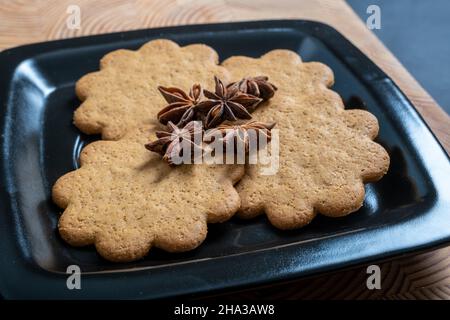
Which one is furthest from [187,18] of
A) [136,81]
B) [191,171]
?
[191,171]

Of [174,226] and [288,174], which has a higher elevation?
[288,174]

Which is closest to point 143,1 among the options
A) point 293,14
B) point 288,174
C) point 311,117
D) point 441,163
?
point 293,14

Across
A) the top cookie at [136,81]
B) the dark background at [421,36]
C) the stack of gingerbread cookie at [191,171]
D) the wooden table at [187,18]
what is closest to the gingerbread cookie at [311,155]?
the stack of gingerbread cookie at [191,171]

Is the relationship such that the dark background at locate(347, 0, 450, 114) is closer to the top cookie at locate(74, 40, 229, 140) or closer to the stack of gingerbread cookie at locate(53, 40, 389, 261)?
the stack of gingerbread cookie at locate(53, 40, 389, 261)

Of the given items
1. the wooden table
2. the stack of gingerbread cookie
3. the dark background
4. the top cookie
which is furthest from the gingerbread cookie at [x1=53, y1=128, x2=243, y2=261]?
the dark background

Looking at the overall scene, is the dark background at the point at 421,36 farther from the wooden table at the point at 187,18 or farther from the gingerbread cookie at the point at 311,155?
the gingerbread cookie at the point at 311,155

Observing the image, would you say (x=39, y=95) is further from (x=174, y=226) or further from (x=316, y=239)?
(x=316, y=239)
